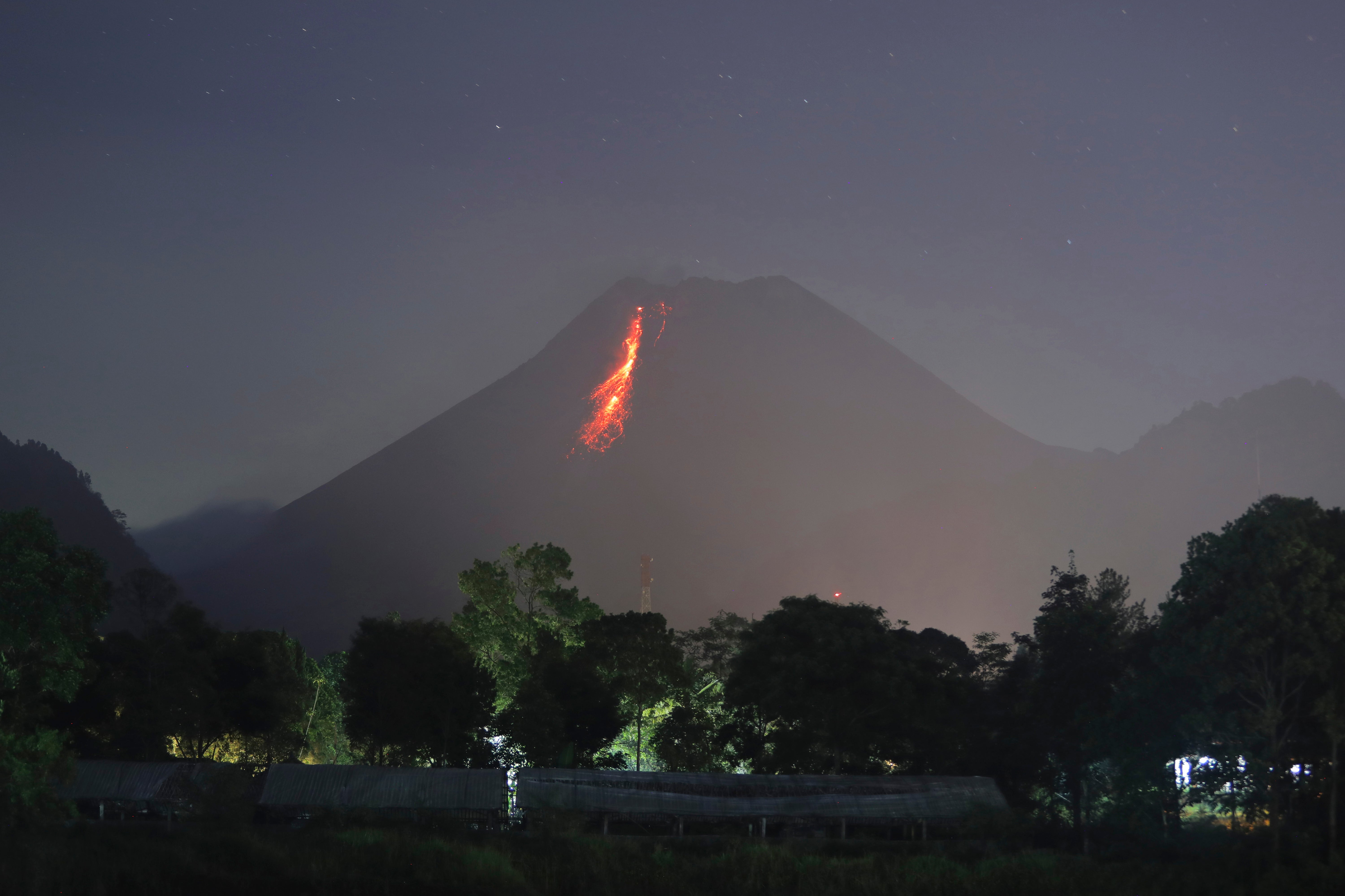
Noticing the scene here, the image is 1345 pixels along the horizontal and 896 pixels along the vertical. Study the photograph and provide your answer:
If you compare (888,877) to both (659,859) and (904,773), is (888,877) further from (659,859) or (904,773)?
(904,773)

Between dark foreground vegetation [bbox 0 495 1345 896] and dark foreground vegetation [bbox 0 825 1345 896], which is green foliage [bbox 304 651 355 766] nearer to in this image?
dark foreground vegetation [bbox 0 495 1345 896]

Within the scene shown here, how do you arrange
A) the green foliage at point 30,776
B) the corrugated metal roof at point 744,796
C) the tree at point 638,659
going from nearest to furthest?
the green foliage at point 30,776 → the corrugated metal roof at point 744,796 → the tree at point 638,659

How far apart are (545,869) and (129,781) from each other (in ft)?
63.9

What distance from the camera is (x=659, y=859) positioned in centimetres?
2684

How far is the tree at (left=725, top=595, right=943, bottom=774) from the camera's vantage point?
4269cm

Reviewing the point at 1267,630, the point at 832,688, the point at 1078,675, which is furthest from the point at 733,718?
the point at 1267,630

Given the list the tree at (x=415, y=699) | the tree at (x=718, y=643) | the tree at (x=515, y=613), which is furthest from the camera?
the tree at (x=515, y=613)

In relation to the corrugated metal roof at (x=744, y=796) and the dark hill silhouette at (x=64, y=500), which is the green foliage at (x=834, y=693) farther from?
the dark hill silhouette at (x=64, y=500)

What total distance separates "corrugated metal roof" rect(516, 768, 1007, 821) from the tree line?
3.46 meters

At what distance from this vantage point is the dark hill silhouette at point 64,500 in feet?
476

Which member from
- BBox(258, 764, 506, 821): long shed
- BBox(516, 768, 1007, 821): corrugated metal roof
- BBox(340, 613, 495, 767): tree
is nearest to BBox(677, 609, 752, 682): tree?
BBox(340, 613, 495, 767): tree

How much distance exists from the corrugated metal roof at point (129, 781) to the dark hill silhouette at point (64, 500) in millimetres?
114261

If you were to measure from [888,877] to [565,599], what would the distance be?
31.1m

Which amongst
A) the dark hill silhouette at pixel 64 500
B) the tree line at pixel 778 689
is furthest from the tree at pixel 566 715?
the dark hill silhouette at pixel 64 500
